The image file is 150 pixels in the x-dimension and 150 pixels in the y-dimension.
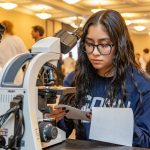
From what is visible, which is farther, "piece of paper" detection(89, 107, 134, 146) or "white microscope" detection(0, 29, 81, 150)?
"piece of paper" detection(89, 107, 134, 146)

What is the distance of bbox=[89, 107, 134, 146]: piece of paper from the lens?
3.01ft

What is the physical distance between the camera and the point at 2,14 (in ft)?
23.3

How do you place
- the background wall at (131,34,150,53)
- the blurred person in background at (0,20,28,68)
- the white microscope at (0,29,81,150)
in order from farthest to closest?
the background wall at (131,34,150,53)
the blurred person in background at (0,20,28,68)
the white microscope at (0,29,81,150)

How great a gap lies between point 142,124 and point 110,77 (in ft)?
0.72

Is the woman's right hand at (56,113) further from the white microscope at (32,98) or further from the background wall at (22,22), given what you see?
the background wall at (22,22)

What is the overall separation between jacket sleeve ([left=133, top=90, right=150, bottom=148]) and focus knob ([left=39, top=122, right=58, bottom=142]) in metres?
0.26

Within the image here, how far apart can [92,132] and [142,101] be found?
205 millimetres

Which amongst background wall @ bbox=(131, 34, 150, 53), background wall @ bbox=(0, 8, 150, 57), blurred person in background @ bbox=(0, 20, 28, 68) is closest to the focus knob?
blurred person in background @ bbox=(0, 20, 28, 68)

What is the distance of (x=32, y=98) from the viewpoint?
0.82 metres

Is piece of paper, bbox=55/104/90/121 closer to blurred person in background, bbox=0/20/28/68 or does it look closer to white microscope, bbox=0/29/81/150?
white microscope, bbox=0/29/81/150

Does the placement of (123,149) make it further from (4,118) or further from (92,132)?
(4,118)

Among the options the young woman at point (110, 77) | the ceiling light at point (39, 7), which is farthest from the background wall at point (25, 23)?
the young woman at point (110, 77)

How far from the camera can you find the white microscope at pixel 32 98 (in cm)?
80

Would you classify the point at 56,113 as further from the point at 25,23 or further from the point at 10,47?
the point at 25,23
